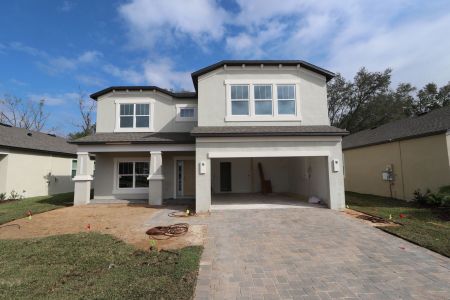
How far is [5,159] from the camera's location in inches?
622

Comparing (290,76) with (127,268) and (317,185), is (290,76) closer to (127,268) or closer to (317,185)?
(317,185)

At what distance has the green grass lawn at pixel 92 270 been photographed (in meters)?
4.31

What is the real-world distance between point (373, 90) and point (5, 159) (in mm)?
40049

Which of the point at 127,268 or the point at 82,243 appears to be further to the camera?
the point at 82,243

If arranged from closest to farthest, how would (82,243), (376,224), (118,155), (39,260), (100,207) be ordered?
(39,260) → (82,243) → (376,224) → (100,207) → (118,155)

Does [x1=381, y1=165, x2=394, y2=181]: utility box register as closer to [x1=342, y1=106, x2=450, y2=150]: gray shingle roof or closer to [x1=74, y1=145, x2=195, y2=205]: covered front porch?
[x1=342, y1=106, x2=450, y2=150]: gray shingle roof

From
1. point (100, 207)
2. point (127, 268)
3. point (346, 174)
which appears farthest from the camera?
point (346, 174)

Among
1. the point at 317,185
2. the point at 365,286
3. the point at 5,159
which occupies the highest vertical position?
the point at 5,159

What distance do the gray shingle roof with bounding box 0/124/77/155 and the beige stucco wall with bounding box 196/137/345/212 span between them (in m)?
12.6

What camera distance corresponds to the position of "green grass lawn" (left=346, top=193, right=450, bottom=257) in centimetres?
681

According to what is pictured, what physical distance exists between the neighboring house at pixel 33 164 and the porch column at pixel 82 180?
18.1 feet

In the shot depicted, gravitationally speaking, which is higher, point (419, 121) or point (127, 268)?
point (419, 121)

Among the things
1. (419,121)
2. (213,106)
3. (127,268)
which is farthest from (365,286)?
(419,121)

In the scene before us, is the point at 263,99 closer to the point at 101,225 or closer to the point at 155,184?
the point at 155,184
